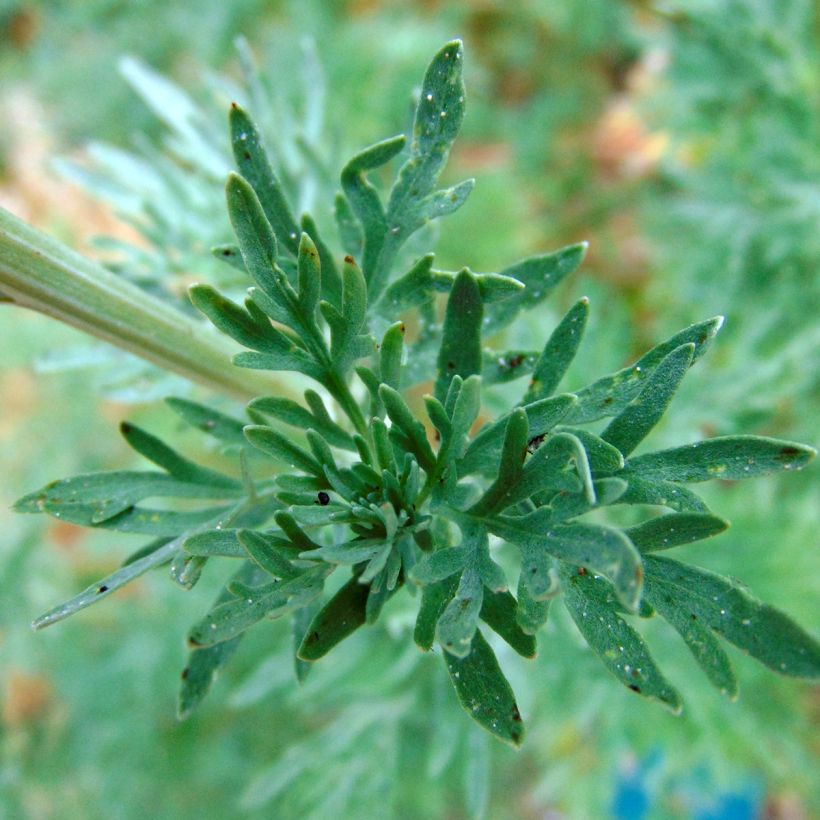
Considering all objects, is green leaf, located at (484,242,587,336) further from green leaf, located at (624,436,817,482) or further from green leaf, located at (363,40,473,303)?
green leaf, located at (624,436,817,482)

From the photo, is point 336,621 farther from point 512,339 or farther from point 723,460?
point 512,339

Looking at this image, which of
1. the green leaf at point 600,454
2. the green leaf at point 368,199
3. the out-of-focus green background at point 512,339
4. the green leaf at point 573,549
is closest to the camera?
the green leaf at point 573,549

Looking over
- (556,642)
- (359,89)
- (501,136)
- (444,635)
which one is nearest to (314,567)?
(444,635)

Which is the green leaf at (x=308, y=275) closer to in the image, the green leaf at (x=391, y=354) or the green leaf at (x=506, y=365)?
the green leaf at (x=391, y=354)

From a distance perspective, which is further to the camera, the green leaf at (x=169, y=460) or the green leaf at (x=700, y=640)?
the green leaf at (x=169, y=460)

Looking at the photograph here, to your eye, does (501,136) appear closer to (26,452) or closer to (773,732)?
(26,452)

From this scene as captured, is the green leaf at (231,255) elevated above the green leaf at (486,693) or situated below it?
above

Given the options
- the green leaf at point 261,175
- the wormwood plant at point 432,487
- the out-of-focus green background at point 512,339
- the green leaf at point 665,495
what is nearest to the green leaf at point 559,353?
the wormwood plant at point 432,487

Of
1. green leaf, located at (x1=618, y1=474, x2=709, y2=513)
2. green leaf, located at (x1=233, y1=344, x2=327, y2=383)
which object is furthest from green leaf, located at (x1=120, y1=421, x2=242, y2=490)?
green leaf, located at (x1=618, y1=474, x2=709, y2=513)
